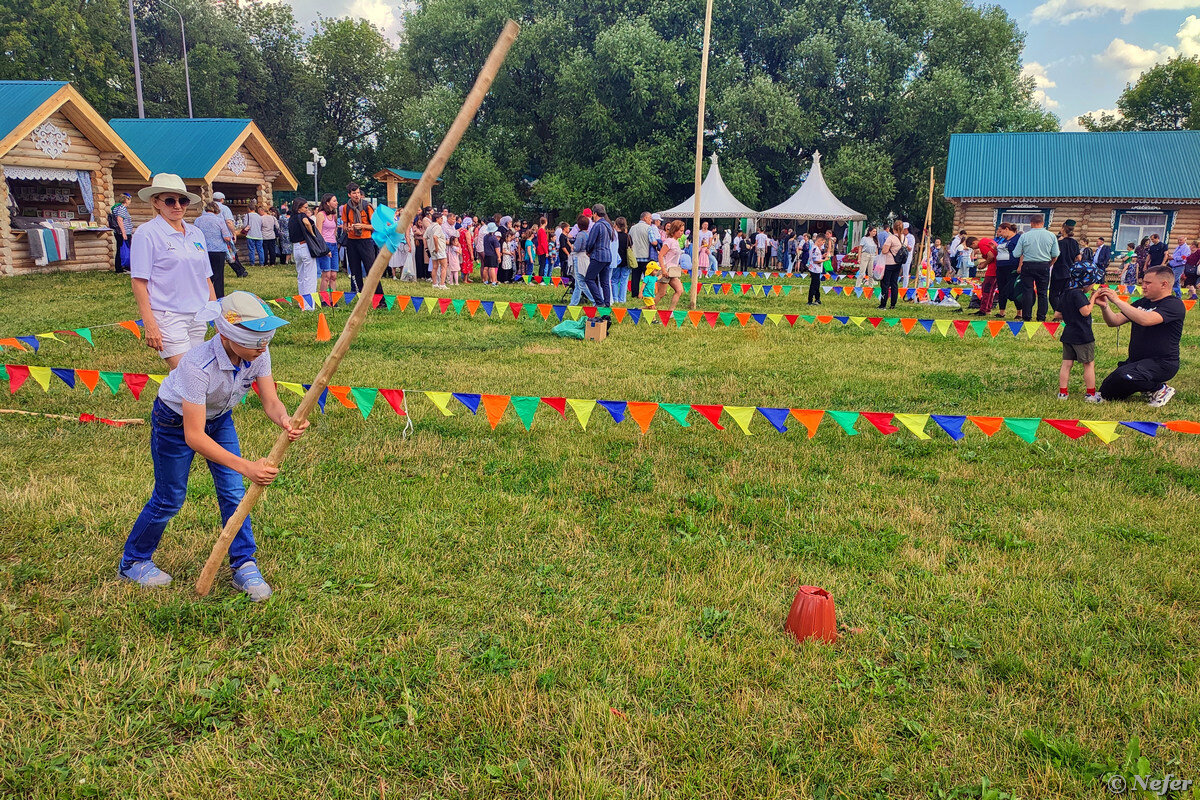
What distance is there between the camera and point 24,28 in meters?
42.0

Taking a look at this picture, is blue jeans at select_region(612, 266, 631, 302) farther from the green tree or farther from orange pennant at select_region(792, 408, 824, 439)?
the green tree

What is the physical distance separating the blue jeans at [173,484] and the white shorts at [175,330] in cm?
193

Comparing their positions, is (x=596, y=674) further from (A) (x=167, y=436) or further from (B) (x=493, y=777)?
(A) (x=167, y=436)

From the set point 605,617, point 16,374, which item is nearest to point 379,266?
point 605,617

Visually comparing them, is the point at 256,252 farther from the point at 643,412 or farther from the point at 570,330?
the point at 643,412

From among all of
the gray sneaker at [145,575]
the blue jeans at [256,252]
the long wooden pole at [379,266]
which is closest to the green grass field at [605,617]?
the gray sneaker at [145,575]

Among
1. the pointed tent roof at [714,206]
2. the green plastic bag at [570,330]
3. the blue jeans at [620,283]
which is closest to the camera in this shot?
the green plastic bag at [570,330]

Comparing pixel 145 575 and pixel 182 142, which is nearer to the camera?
pixel 145 575

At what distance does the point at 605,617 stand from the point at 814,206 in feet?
92.7

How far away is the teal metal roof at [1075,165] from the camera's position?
28750 mm

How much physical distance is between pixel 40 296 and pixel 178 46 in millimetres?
44889

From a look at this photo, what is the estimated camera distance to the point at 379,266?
3.28 meters

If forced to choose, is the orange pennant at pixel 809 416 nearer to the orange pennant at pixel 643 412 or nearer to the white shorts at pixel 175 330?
the orange pennant at pixel 643 412

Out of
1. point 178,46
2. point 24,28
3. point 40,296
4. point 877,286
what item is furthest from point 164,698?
point 178,46
